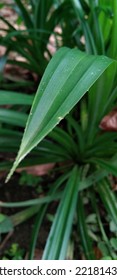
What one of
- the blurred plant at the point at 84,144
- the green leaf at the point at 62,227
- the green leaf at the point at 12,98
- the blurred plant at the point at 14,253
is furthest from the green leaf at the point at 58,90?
the blurred plant at the point at 14,253

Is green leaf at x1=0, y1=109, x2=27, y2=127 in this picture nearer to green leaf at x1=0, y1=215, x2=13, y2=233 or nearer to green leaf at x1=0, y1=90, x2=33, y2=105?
green leaf at x1=0, y1=90, x2=33, y2=105

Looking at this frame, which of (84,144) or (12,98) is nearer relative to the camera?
(12,98)

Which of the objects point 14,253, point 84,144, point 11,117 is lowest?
point 14,253

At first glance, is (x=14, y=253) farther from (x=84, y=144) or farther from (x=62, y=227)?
(x=84, y=144)

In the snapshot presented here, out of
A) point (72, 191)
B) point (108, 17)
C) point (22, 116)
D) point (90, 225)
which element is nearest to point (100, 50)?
point (108, 17)

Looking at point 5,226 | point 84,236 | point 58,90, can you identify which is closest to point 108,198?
point 84,236
